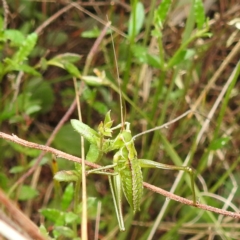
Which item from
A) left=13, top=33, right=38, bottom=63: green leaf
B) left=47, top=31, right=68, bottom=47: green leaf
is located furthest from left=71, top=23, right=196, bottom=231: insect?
left=47, top=31, right=68, bottom=47: green leaf

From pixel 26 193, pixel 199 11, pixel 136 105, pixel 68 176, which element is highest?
pixel 199 11

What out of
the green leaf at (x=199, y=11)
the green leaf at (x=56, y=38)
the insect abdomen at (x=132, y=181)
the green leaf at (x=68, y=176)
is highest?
the green leaf at (x=199, y=11)

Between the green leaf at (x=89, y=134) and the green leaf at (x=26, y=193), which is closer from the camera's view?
the green leaf at (x=89, y=134)

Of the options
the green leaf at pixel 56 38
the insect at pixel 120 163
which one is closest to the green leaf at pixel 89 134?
the insect at pixel 120 163

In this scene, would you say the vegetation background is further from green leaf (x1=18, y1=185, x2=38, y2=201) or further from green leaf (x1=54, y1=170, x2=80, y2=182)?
green leaf (x1=54, y1=170, x2=80, y2=182)

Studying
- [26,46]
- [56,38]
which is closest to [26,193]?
[26,46]

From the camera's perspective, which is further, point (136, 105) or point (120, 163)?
point (136, 105)

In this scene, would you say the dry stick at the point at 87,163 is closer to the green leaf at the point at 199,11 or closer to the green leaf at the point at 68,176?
the green leaf at the point at 68,176

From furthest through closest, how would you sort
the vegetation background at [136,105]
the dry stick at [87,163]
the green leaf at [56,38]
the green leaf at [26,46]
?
the green leaf at [56,38], the vegetation background at [136,105], the green leaf at [26,46], the dry stick at [87,163]

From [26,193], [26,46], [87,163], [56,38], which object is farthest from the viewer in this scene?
[56,38]

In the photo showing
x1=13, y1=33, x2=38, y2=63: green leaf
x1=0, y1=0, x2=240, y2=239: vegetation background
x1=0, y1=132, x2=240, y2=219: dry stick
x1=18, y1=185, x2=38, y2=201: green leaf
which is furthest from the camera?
x1=0, y1=0, x2=240, y2=239: vegetation background

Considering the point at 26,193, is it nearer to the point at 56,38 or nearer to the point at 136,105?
the point at 136,105

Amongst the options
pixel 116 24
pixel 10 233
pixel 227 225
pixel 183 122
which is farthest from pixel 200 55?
pixel 10 233
